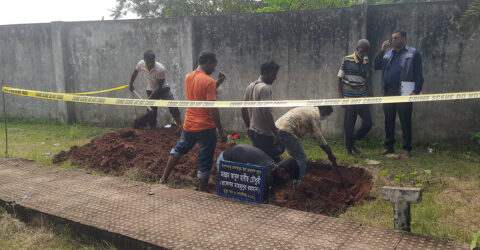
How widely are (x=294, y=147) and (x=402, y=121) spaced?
2.32 metres

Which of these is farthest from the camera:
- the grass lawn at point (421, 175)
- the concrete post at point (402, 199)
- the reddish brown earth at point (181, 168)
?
the reddish brown earth at point (181, 168)

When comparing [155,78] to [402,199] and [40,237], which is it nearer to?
[40,237]

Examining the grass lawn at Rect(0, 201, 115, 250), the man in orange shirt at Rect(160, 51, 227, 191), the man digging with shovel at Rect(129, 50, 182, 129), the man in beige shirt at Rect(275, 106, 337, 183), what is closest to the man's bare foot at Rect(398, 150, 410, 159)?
the man in beige shirt at Rect(275, 106, 337, 183)

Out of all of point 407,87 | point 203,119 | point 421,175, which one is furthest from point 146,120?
point 421,175

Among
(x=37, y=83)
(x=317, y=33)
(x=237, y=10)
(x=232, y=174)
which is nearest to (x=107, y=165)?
(x=232, y=174)

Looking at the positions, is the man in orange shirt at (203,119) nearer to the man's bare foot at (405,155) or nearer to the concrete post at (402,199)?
the concrete post at (402,199)

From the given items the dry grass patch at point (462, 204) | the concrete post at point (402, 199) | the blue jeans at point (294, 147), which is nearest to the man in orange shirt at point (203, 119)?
the blue jeans at point (294, 147)

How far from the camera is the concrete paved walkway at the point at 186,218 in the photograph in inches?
122

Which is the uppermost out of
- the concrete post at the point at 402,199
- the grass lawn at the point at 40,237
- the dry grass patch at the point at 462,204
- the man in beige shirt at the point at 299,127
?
Result: the man in beige shirt at the point at 299,127

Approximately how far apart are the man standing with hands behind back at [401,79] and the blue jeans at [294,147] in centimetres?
215

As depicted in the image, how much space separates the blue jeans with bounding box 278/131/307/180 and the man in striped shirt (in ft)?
6.06

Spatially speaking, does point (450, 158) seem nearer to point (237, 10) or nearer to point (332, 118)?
point (332, 118)

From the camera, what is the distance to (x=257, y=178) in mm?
4012

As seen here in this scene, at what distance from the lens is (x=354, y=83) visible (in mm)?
6363
